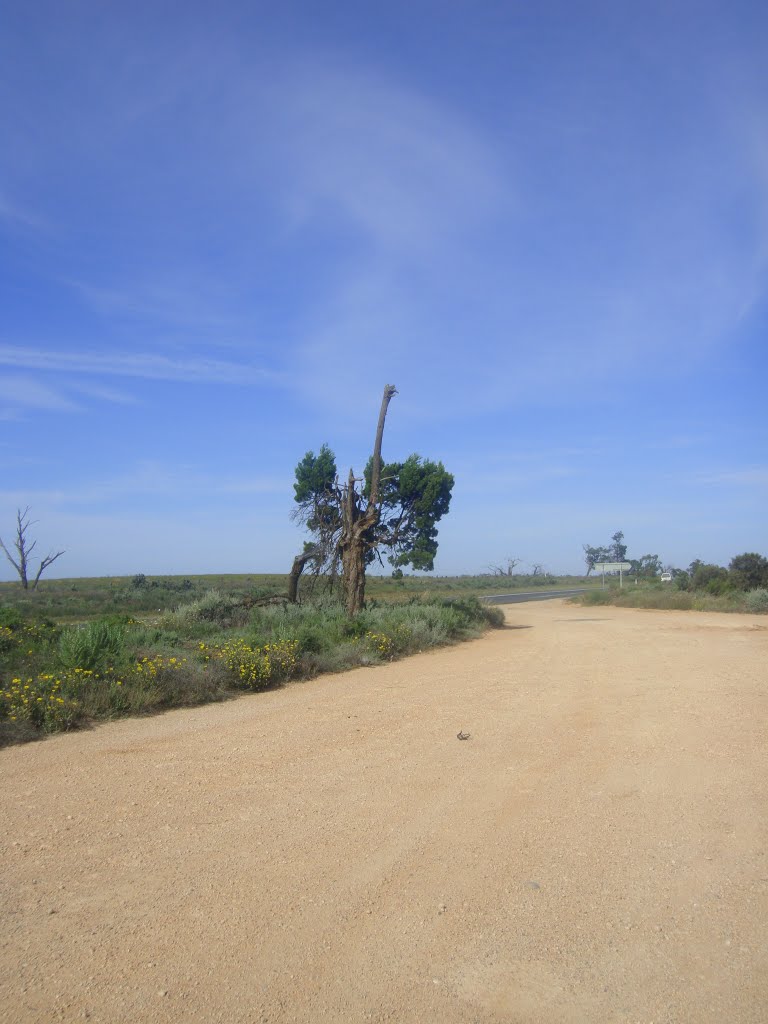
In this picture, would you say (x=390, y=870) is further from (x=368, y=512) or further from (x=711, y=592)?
(x=711, y=592)

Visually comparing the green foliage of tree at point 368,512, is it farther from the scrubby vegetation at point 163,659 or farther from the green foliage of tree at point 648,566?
the green foliage of tree at point 648,566

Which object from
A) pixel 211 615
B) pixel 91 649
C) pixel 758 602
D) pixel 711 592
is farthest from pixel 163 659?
pixel 711 592

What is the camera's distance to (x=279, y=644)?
12766 millimetres

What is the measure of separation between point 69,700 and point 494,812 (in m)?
5.39

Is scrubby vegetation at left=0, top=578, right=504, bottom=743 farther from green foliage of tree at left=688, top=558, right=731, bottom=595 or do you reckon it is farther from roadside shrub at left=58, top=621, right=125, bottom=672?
green foliage of tree at left=688, top=558, right=731, bottom=595

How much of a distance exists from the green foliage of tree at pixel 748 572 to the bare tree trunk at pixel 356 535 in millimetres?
22791

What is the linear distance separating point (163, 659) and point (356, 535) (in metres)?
10.4

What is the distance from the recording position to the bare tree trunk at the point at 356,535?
2058 centimetres

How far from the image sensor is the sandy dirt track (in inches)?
148

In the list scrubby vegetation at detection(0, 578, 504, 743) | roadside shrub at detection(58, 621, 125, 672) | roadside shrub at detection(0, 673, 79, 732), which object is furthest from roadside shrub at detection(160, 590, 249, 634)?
roadside shrub at detection(0, 673, 79, 732)

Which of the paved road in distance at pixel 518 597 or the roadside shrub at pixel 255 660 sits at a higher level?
Result: the paved road in distance at pixel 518 597

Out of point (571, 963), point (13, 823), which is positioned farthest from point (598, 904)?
point (13, 823)

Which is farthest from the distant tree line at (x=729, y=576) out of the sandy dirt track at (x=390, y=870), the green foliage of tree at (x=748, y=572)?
the sandy dirt track at (x=390, y=870)

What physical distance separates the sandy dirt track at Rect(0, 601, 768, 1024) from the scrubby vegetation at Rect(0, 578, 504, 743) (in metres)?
0.68
